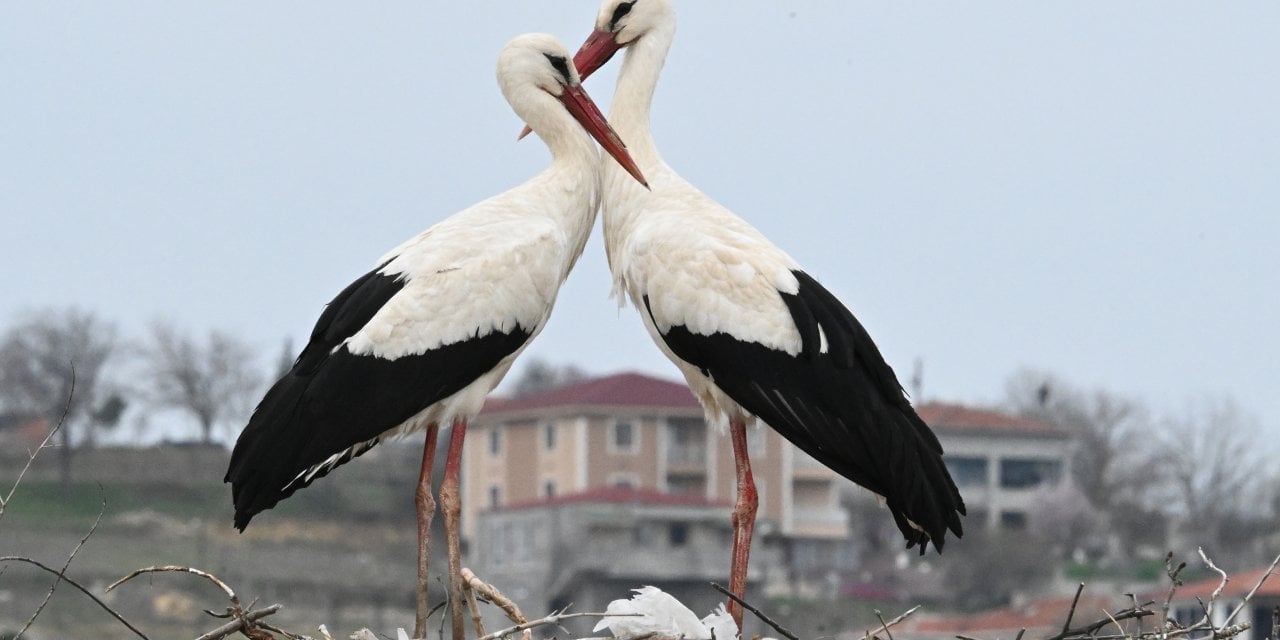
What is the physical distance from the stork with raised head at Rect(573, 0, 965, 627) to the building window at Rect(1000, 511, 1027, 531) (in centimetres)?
6262

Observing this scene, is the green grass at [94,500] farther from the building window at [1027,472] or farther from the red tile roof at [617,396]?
the building window at [1027,472]

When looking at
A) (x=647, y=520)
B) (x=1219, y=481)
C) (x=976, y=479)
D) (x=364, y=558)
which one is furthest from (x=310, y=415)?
(x=1219, y=481)

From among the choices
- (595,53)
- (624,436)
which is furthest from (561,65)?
(624,436)

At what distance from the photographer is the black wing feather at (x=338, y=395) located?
6641 mm

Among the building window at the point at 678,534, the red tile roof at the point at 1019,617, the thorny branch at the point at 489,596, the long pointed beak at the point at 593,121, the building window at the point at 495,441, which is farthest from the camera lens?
the building window at the point at 495,441

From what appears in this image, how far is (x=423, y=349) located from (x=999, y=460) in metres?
63.5

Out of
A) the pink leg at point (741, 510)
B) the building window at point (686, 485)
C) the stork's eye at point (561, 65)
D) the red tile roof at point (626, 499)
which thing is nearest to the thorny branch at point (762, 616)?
the pink leg at point (741, 510)

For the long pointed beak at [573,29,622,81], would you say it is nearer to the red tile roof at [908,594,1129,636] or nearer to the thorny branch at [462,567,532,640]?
the thorny branch at [462,567,532,640]

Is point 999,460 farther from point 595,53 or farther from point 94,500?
point 595,53

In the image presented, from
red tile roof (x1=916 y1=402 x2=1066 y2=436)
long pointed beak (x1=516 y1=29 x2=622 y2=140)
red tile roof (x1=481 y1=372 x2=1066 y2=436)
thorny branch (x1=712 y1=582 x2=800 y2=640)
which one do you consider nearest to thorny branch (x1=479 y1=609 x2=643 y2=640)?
thorny branch (x1=712 y1=582 x2=800 y2=640)

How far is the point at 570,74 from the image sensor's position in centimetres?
732

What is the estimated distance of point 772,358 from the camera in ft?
22.1

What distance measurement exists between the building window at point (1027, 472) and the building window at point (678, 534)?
61.0ft

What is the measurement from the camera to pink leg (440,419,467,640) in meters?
6.58
